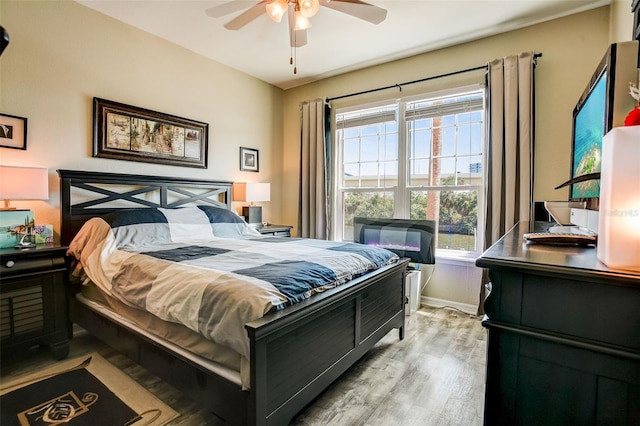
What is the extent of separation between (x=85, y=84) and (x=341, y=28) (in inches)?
92.9

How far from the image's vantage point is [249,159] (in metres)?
4.21

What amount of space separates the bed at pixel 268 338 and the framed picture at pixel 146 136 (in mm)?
317

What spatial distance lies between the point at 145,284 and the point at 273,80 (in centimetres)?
343

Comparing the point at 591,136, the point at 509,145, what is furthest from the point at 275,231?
the point at 591,136

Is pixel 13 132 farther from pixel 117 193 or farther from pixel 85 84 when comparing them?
pixel 117 193

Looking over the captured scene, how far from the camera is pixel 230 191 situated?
391 cm

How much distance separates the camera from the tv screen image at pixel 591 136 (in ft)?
3.79

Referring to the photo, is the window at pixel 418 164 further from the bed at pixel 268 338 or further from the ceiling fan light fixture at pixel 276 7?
the ceiling fan light fixture at pixel 276 7

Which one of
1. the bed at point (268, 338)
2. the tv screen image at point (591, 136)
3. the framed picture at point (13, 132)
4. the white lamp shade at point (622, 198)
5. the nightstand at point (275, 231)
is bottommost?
the bed at point (268, 338)

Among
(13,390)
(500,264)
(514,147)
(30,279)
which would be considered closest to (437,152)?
(514,147)

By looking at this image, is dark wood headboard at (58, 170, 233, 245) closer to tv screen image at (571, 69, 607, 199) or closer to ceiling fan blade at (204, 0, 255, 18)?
Answer: ceiling fan blade at (204, 0, 255, 18)

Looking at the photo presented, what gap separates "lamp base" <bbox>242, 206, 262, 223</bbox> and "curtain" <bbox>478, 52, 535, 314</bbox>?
Answer: 8.57 ft

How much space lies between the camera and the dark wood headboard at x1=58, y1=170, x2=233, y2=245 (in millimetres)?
2611

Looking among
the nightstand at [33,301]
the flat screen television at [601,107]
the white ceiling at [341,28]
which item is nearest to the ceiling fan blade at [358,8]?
the white ceiling at [341,28]
